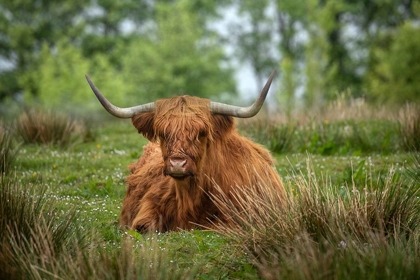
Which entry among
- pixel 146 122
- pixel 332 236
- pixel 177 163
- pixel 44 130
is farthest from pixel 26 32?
pixel 332 236

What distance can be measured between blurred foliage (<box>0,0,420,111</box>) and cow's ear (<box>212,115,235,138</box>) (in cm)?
2340

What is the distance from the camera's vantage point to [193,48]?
40.6 meters

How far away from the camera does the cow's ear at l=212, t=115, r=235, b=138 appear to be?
222 inches

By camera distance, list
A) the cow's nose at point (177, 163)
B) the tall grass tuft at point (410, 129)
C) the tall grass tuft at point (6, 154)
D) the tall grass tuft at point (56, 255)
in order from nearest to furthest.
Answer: the tall grass tuft at point (56, 255), the cow's nose at point (177, 163), the tall grass tuft at point (6, 154), the tall grass tuft at point (410, 129)

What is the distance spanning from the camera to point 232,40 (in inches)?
2037

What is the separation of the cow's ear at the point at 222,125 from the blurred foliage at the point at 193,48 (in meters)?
23.4

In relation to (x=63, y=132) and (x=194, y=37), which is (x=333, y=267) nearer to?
(x=63, y=132)

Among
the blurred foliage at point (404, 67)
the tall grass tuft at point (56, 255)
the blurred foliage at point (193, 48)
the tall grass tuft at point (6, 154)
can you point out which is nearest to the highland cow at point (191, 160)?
the tall grass tuft at point (56, 255)

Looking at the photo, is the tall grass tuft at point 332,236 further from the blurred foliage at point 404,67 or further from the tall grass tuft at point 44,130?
the blurred foliage at point 404,67

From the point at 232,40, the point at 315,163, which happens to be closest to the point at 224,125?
the point at 315,163

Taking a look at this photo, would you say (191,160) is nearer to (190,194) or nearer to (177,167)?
(177,167)

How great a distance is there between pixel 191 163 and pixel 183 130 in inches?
13.4

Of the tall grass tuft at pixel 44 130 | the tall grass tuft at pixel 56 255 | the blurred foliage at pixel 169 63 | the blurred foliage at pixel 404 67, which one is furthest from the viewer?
the blurred foliage at pixel 169 63

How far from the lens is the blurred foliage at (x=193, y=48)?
31.9 metres
